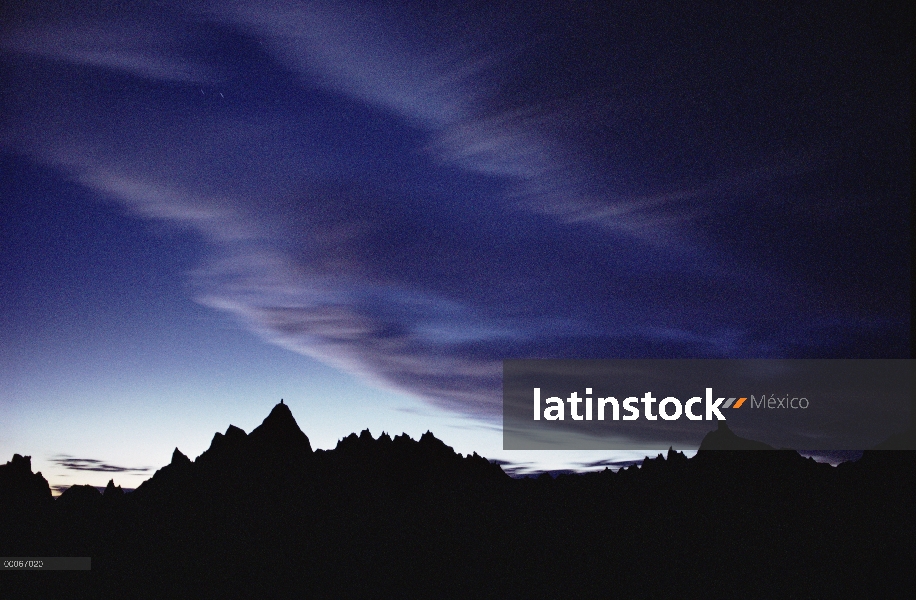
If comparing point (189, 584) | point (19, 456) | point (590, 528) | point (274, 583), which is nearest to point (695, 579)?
point (590, 528)

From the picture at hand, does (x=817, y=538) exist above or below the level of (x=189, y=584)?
above

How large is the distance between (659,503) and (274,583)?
120942 millimetres

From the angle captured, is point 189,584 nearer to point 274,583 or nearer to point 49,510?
point 274,583

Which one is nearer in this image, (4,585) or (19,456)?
(4,585)

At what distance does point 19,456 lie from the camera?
194625 mm

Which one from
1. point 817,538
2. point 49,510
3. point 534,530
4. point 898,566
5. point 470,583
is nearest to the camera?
point 898,566

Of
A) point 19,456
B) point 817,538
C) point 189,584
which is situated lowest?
point 189,584

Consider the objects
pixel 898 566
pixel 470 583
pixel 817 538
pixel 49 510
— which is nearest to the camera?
pixel 898 566

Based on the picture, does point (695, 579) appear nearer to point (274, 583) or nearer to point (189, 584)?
point (274, 583)

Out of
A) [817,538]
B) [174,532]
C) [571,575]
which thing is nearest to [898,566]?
[817,538]

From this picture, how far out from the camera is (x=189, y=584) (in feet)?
495

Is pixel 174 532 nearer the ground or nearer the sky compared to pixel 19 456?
nearer the ground

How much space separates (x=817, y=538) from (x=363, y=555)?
117610 mm

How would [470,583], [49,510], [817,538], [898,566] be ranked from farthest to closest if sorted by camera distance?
[49,510] < [817,538] < [470,583] < [898,566]
